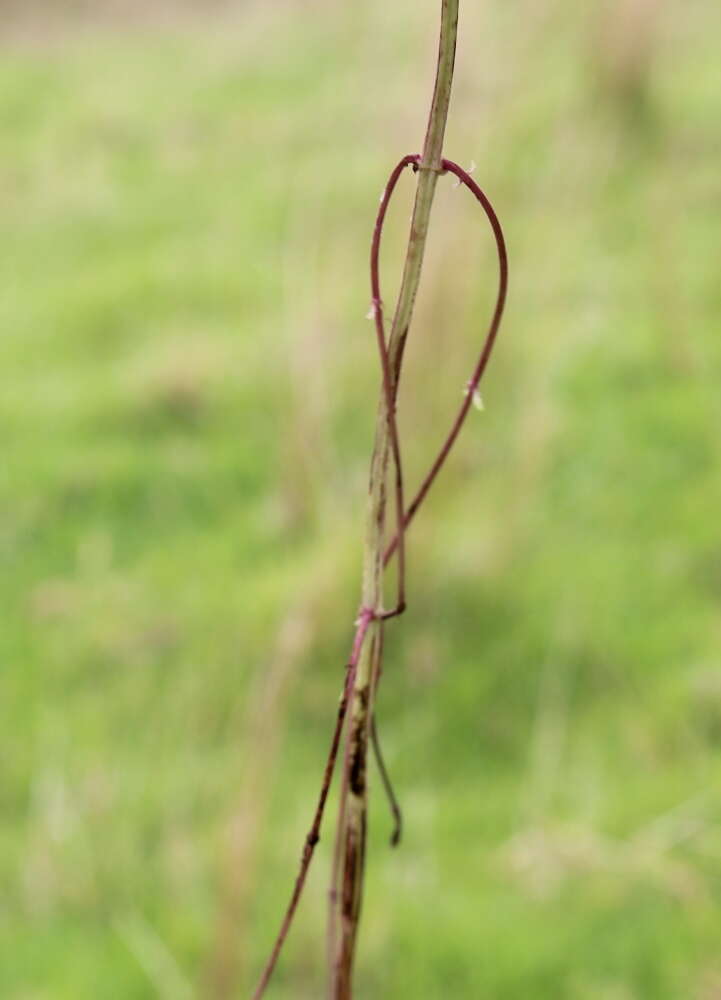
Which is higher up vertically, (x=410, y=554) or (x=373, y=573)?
(x=373, y=573)

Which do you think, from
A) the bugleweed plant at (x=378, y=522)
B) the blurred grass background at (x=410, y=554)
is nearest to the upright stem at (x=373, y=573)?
the bugleweed plant at (x=378, y=522)

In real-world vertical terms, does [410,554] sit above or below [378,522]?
below

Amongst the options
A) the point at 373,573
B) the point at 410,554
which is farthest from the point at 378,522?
the point at 410,554

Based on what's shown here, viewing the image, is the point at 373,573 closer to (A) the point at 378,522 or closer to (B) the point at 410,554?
(A) the point at 378,522

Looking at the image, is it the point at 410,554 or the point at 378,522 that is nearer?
the point at 378,522

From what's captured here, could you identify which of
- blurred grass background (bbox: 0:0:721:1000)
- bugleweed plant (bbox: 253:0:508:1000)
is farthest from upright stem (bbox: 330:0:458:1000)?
blurred grass background (bbox: 0:0:721:1000)

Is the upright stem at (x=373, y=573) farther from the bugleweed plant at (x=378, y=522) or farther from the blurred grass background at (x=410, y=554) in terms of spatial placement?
the blurred grass background at (x=410, y=554)

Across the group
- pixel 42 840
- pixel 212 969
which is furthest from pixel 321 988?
pixel 42 840
